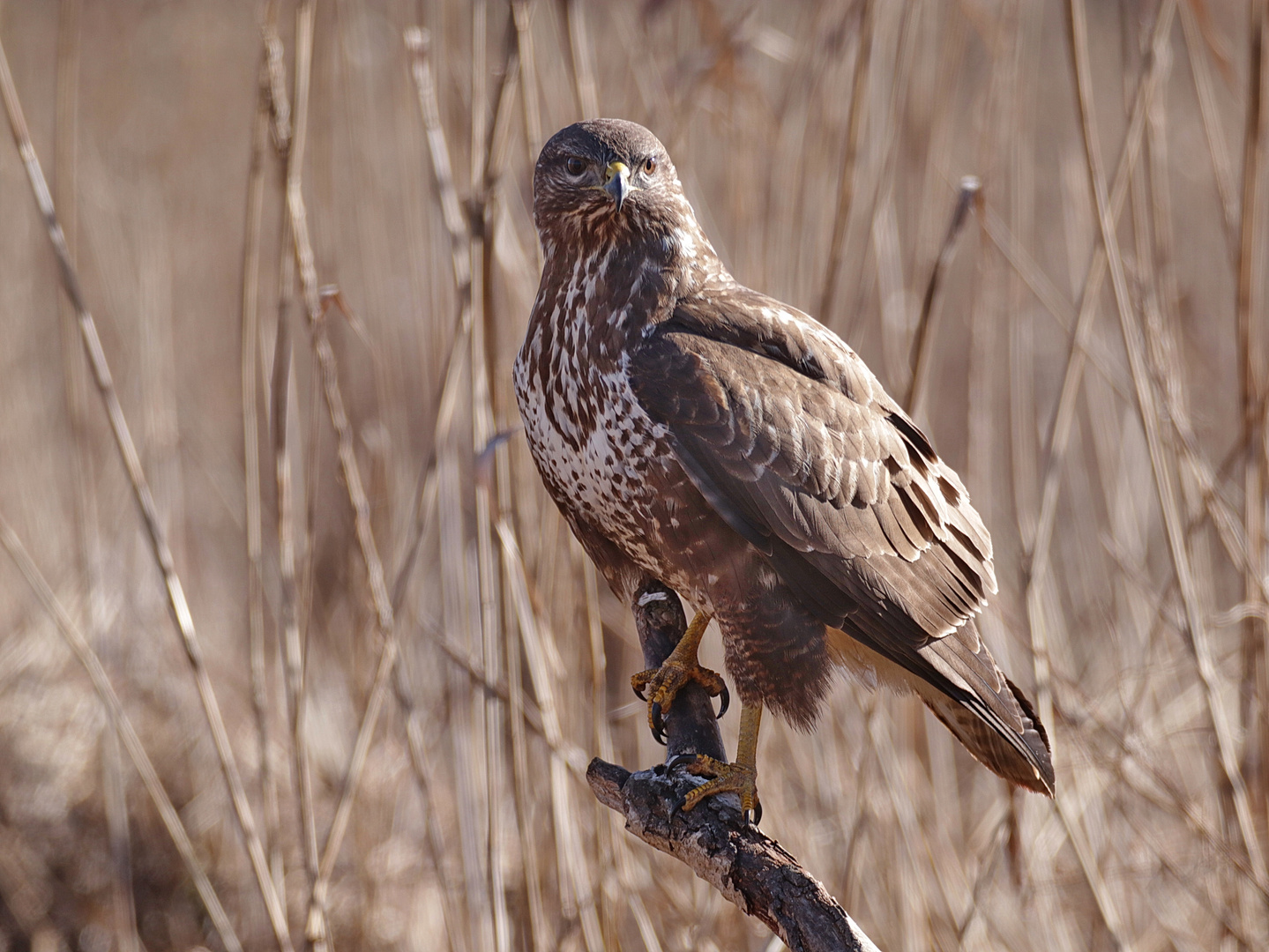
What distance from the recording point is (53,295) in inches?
180

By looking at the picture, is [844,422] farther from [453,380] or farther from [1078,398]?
[1078,398]

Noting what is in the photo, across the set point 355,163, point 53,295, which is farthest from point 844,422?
point 53,295

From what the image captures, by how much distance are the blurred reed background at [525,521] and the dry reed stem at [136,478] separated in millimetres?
43

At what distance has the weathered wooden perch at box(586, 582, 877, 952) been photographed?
149 cm

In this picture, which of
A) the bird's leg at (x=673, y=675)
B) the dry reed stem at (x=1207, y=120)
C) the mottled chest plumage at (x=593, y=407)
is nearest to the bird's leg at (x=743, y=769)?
the bird's leg at (x=673, y=675)

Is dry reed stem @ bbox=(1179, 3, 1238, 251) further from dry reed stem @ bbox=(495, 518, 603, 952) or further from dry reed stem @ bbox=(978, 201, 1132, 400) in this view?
dry reed stem @ bbox=(495, 518, 603, 952)

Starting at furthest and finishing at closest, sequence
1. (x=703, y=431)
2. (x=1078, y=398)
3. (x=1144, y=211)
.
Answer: (x=1078, y=398)
(x=1144, y=211)
(x=703, y=431)

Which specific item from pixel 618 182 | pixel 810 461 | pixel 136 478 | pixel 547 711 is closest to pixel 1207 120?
pixel 810 461

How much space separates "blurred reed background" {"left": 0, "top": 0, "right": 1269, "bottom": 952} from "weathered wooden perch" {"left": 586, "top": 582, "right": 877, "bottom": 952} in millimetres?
193

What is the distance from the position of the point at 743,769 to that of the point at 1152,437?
97 cm

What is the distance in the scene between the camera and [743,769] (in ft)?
6.66

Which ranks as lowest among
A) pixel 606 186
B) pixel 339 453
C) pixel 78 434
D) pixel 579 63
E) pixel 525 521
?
pixel 525 521

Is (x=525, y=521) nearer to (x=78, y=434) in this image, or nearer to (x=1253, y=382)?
(x=78, y=434)

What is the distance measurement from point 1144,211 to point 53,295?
4.04 m
